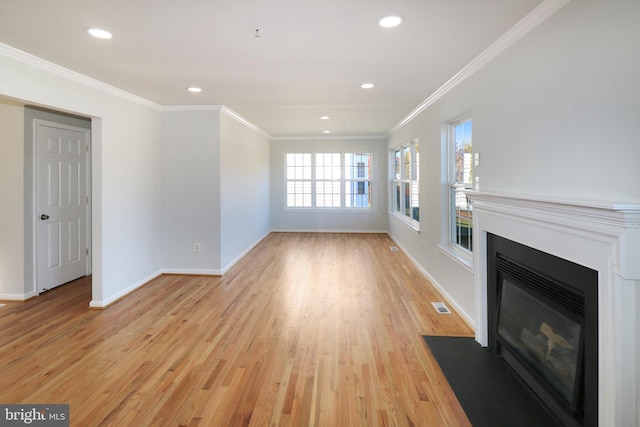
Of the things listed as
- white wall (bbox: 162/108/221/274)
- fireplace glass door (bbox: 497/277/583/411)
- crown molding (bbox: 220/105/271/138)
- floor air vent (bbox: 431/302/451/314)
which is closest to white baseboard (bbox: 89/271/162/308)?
white wall (bbox: 162/108/221/274)

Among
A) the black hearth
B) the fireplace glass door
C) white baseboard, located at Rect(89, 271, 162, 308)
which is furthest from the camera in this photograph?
white baseboard, located at Rect(89, 271, 162, 308)

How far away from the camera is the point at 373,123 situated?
21.7 ft

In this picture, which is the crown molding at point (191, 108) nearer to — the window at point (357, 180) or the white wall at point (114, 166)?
the white wall at point (114, 166)

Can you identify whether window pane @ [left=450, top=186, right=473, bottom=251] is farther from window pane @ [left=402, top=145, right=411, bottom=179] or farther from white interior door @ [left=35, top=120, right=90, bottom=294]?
white interior door @ [left=35, top=120, right=90, bottom=294]

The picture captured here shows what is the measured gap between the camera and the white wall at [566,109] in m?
1.50

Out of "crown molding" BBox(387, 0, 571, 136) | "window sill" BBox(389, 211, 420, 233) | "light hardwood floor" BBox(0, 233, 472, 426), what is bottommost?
"light hardwood floor" BBox(0, 233, 472, 426)

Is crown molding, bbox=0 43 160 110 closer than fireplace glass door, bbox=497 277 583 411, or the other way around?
fireplace glass door, bbox=497 277 583 411

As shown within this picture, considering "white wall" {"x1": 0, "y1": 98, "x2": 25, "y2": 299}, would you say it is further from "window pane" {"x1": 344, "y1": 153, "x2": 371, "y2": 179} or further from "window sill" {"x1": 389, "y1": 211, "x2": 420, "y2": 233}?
"window pane" {"x1": 344, "y1": 153, "x2": 371, "y2": 179}

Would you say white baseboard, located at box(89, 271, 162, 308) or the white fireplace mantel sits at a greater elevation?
the white fireplace mantel

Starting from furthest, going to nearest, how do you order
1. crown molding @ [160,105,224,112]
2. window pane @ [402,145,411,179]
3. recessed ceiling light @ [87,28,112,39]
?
window pane @ [402,145,411,179] → crown molding @ [160,105,224,112] → recessed ceiling light @ [87,28,112,39]

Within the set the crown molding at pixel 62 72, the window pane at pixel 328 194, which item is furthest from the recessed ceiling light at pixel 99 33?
the window pane at pixel 328 194

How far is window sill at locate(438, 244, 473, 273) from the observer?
10.8ft

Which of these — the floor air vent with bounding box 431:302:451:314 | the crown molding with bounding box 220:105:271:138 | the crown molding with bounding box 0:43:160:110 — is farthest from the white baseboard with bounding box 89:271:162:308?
the floor air vent with bounding box 431:302:451:314

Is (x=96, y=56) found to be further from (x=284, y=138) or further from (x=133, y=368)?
(x=284, y=138)
